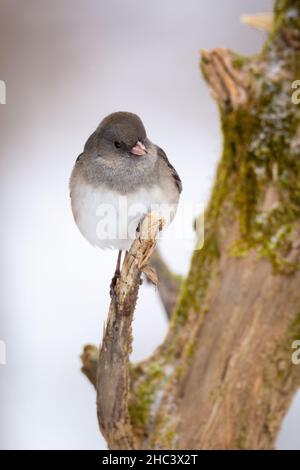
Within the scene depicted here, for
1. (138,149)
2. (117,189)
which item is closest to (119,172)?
(117,189)

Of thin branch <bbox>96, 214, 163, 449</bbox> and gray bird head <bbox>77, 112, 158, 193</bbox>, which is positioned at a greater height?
gray bird head <bbox>77, 112, 158, 193</bbox>

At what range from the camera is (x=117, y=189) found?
1083 mm

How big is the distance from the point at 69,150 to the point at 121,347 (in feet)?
4.02

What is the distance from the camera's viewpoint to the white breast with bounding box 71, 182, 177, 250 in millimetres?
1078

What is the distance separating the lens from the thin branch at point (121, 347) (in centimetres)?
103

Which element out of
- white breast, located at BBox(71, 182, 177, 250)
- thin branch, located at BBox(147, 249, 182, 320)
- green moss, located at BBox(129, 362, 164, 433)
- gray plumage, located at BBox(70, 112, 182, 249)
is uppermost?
gray plumage, located at BBox(70, 112, 182, 249)

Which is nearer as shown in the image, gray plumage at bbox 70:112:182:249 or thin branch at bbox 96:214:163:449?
gray plumage at bbox 70:112:182:249

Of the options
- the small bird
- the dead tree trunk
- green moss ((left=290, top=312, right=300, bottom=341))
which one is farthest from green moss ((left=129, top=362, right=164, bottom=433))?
the small bird

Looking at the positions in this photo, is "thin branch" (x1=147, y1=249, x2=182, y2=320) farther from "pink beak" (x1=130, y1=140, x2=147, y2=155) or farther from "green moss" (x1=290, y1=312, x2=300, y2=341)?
"pink beak" (x1=130, y1=140, x2=147, y2=155)

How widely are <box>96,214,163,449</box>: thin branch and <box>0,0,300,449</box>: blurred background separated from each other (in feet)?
2.77

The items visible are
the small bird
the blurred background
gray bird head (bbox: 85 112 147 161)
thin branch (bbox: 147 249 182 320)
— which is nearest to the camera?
gray bird head (bbox: 85 112 147 161)

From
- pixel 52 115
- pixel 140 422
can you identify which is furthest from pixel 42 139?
pixel 140 422

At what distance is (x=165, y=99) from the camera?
2.76m

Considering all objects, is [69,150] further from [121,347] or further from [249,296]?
[121,347]
